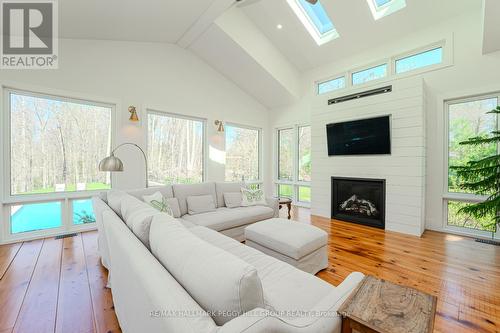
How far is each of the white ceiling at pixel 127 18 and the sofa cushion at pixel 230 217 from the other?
121 inches

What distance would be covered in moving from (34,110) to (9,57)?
2.41 feet

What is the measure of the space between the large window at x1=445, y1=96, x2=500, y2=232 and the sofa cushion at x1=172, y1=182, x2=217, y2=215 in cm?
390

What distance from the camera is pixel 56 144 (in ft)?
11.4

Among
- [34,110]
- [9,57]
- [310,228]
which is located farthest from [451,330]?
[9,57]

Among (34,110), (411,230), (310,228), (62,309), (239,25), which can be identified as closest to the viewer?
(62,309)

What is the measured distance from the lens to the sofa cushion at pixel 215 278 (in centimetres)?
75

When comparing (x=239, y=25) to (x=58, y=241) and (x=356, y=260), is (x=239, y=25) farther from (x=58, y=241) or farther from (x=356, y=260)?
(x=58, y=241)

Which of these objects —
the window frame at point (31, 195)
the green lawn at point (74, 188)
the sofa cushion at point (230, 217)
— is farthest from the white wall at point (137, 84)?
the sofa cushion at point (230, 217)

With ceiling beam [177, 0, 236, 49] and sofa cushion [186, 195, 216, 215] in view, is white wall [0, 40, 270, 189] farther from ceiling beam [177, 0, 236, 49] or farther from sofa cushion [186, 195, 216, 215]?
sofa cushion [186, 195, 216, 215]

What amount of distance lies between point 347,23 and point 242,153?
3680 millimetres

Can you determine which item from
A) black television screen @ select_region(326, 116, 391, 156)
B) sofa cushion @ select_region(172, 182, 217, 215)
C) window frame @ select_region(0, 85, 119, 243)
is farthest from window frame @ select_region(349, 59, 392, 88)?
window frame @ select_region(0, 85, 119, 243)

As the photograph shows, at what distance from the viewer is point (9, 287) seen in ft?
6.72

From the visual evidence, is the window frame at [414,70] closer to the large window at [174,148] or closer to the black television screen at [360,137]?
the black television screen at [360,137]

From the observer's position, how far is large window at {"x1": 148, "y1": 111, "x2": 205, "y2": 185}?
447 cm
